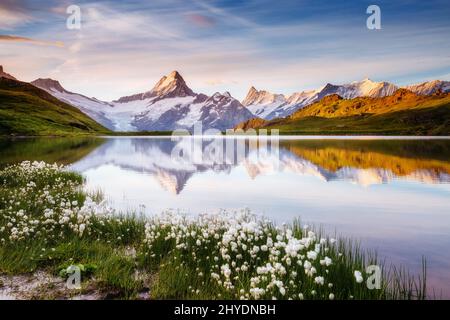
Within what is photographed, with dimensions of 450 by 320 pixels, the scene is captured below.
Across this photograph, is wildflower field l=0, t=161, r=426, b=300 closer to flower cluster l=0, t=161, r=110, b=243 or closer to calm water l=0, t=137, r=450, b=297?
flower cluster l=0, t=161, r=110, b=243

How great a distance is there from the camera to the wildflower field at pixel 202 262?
424 inches

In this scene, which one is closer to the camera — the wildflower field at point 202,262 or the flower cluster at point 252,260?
the flower cluster at point 252,260

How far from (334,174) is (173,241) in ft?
110

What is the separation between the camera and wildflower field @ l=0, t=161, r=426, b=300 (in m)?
10.8

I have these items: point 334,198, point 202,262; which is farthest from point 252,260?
point 334,198

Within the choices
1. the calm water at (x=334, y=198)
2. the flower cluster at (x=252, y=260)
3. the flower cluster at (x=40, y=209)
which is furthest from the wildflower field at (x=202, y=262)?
the calm water at (x=334, y=198)

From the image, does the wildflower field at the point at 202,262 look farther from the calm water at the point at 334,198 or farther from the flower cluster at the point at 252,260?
the calm water at the point at 334,198

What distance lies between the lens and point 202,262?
13281mm

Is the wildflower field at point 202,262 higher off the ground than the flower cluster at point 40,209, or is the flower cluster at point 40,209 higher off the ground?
the flower cluster at point 40,209

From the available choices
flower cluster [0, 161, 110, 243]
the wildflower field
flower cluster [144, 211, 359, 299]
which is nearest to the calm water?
the wildflower field

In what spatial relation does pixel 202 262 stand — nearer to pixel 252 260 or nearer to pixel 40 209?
pixel 252 260

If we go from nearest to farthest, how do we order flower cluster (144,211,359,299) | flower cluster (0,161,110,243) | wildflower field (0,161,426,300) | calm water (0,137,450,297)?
flower cluster (144,211,359,299), wildflower field (0,161,426,300), flower cluster (0,161,110,243), calm water (0,137,450,297)
